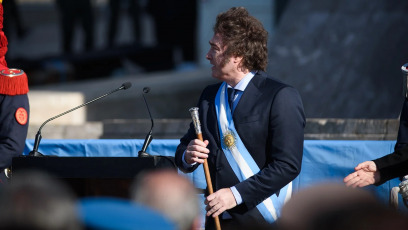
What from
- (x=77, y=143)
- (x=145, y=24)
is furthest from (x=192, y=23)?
(x=77, y=143)

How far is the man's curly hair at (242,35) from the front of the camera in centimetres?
383

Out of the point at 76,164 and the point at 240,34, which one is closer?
the point at 240,34

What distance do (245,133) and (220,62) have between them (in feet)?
1.14

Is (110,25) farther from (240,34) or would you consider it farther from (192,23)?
(240,34)

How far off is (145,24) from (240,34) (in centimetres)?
1080

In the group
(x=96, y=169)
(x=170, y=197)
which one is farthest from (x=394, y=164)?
(x=170, y=197)

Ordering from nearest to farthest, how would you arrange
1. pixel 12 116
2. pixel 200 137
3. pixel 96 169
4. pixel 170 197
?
pixel 170 197, pixel 200 137, pixel 96 169, pixel 12 116

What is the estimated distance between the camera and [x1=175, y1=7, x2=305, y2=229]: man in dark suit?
3.67 metres

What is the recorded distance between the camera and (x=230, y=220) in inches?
147

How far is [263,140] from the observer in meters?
3.74

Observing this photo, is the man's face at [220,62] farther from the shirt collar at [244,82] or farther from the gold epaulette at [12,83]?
the gold epaulette at [12,83]

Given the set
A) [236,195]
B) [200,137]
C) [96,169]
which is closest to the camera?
[236,195]

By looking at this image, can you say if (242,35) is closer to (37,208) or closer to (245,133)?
(245,133)

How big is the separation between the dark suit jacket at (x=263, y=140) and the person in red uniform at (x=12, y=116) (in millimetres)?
1303
